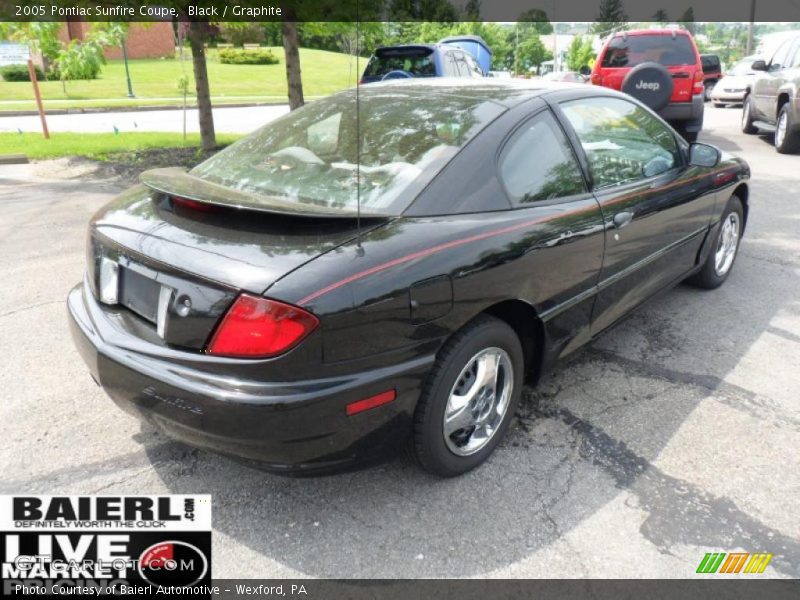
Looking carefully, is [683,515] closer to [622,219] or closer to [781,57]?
[622,219]

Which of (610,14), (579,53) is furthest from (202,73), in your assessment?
(610,14)

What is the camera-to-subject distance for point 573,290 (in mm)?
3004

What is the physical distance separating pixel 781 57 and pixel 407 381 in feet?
41.2

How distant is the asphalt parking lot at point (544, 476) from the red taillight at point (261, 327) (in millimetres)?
782

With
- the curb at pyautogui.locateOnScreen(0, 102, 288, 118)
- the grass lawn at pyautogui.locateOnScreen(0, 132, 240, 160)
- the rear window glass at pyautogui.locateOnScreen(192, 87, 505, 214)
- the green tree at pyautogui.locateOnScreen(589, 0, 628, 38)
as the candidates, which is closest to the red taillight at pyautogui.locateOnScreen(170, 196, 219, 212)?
the rear window glass at pyautogui.locateOnScreen(192, 87, 505, 214)

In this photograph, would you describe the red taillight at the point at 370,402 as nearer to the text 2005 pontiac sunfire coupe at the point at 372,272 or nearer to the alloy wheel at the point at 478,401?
the text 2005 pontiac sunfire coupe at the point at 372,272

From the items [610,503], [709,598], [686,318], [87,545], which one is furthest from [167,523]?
[686,318]

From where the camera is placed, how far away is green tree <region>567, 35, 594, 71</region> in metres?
59.8

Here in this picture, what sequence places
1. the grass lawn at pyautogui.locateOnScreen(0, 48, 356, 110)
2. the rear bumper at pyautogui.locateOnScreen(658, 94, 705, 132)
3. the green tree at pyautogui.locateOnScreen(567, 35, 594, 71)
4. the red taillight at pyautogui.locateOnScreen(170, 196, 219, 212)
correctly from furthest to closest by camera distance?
the green tree at pyautogui.locateOnScreen(567, 35, 594, 71) < the grass lawn at pyautogui.locateOnScreen(0, 48, 356, 110) < the rear bumper at pyautogui.locateOnScreen(658, 94, 705, 132) < the red taillight at pyautogui.locateOnScreen(170, 196, 219, 212)

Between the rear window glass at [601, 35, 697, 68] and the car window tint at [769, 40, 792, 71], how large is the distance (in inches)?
79.9

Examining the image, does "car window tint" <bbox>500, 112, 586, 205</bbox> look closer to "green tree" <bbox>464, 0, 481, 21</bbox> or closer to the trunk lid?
the trunk lid

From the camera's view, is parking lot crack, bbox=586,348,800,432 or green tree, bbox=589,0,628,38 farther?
green tree, bbox=589,0,628,38

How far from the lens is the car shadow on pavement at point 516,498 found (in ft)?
7.58

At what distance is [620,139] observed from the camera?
360cm
